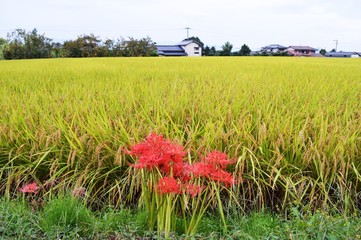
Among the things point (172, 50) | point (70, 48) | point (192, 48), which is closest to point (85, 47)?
point (70, 48)

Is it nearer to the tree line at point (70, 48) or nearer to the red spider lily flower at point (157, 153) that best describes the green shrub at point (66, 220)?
the red spider lily flower at point (157, 153)

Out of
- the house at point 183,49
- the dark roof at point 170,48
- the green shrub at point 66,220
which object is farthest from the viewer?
the dark roof at point 170,48

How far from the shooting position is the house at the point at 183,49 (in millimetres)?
42850

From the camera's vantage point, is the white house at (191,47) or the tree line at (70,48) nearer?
the tree line at (70,48)

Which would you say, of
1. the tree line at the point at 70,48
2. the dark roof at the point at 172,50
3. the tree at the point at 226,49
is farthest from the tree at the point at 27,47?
the dark roof at the point at 172,50

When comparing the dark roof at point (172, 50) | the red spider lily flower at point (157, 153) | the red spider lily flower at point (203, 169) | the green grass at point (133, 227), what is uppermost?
the red spider lily flower at point (157, 153)

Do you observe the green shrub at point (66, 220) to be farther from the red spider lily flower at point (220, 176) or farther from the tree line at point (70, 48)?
the tree line at point (70, 48)

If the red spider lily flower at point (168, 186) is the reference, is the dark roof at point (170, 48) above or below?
below

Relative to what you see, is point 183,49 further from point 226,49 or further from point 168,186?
point 168,186

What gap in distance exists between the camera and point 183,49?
46.2 m

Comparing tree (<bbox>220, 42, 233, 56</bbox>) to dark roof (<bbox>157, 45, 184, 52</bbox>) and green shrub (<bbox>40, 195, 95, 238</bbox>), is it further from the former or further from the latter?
green shrub (<bbox>40, 195, 95, 238</bbox>)

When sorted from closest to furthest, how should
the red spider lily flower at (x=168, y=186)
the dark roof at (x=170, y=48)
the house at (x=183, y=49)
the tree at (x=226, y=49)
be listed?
the red spider lily flower at (x=168, y=186) → the tree at (x=226, y=49) → the house at (x=183, y=49) → the dark roof at (x=170, y=48)

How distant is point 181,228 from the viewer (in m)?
1.73

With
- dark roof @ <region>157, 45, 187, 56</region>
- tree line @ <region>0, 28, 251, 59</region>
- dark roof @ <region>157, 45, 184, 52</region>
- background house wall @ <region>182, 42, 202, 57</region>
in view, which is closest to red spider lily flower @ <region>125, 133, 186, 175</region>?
tree line @ <region>0, 28, 251, 59</region>
